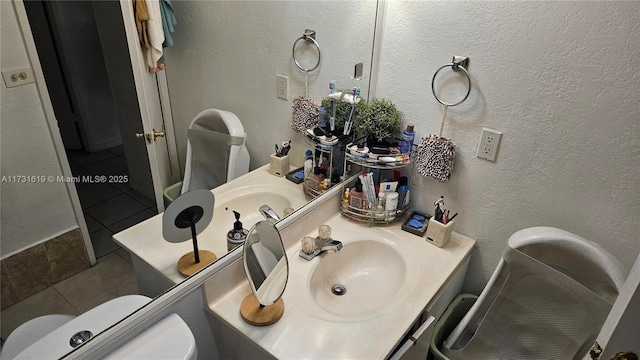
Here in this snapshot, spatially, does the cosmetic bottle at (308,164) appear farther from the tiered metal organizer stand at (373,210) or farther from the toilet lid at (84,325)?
Result: the toilet lid at (84,325)

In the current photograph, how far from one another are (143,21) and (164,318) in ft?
2.41

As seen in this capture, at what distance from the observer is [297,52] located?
1.37 metres

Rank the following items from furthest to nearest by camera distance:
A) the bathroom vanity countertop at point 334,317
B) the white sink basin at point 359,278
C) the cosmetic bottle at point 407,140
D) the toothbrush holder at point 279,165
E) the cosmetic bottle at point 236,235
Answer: the cosmetic bottle at point 407,140 < the toothbrush holder at point 279,165 < the white sink basin at point 359,278 < the cosmetic bottle at point 236,235 < the bathroom vanity countertop at point 334,317

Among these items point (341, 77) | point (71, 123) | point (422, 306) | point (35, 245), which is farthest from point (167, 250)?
point (341, 77)

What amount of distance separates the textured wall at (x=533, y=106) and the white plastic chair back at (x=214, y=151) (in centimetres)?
67

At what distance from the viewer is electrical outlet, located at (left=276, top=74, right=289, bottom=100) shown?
1.36m

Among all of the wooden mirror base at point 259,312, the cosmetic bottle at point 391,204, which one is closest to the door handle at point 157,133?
the wooden mirror base at point 259,312

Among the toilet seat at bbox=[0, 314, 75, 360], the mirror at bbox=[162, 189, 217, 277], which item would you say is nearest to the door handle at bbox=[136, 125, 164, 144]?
the mirror at bbox=[162, 189, 217, 277]

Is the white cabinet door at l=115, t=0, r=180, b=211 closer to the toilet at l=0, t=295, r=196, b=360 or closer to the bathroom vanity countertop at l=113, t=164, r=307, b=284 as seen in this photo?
the bathroom vanity countertop at l=113, t=164, r=307, b=284

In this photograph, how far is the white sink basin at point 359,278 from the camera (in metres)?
1.27

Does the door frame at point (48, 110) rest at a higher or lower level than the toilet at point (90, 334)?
higher

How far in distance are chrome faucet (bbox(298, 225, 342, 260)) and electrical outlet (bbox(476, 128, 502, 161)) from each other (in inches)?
23.8

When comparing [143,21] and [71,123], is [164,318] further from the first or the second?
[143,21]

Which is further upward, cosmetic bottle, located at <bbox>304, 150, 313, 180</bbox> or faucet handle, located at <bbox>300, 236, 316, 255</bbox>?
cosmetic bottle, located at <bbox>304, 150, 313, 180</bbox>
